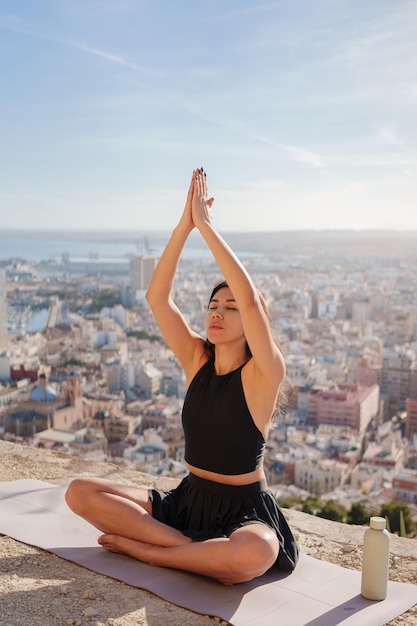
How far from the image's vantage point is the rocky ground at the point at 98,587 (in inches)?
52.3

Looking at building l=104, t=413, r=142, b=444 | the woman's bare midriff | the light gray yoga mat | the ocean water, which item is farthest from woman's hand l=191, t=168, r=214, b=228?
the ocean water

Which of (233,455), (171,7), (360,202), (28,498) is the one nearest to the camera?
(233,455)

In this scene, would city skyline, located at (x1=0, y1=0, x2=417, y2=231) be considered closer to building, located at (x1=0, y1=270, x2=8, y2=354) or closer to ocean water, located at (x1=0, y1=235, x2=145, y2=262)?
ocean water, located at (x1=0, y1=235, x2=145, y2=262)

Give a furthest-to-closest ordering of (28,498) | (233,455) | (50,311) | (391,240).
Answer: (391,240) < (50,311) < (28,498) < (233,455)

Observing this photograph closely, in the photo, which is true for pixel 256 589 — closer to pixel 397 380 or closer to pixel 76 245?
pixel 76 245

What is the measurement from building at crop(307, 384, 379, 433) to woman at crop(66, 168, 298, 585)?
19.8 metres

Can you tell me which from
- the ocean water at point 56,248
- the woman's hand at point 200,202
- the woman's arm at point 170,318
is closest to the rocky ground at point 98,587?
the woman's arm at point 170,318

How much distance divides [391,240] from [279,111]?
26.4 feet

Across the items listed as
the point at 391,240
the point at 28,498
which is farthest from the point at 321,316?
the point at 28,498

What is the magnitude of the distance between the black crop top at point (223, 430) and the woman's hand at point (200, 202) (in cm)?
36

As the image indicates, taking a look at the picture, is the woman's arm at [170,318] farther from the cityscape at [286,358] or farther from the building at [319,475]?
the building at [319,475]

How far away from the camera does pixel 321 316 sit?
29.7 metres

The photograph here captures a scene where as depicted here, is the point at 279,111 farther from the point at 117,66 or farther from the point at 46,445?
the point at 46,445

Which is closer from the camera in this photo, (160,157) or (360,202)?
(160,157)
